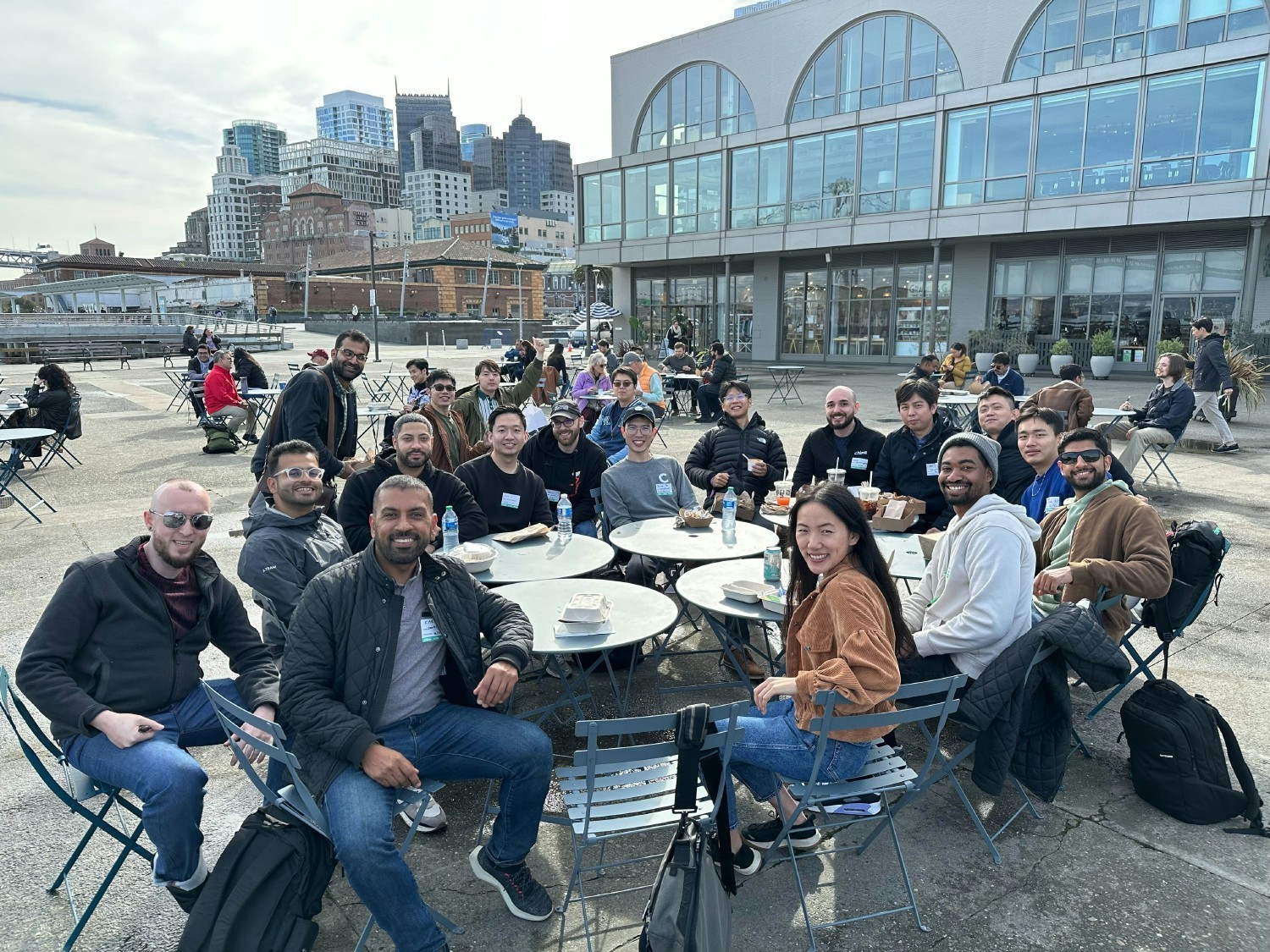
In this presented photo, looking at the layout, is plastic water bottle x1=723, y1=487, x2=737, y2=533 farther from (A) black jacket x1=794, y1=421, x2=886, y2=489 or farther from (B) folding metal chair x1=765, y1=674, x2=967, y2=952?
(B) folding metal chair x1=765, y1=674, x2=967, y2=952

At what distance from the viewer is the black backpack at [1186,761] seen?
2949mm

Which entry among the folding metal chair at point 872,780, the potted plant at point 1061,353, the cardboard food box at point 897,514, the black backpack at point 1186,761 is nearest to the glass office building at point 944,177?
the potted plant at point 1061,353

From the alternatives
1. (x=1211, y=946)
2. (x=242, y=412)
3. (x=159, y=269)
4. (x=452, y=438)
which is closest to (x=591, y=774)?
(x=1211, y=946)

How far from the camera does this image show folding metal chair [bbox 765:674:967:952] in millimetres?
2271

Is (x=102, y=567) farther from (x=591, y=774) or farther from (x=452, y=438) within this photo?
(x=452, y=438)

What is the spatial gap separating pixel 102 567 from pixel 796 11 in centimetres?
2937

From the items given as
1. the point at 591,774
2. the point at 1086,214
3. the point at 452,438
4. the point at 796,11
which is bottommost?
the point at 591,774

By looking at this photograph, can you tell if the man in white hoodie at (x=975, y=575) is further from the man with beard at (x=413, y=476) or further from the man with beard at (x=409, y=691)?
the man with beard at (x=413, y=476)

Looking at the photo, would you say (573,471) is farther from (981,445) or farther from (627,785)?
(627,785)

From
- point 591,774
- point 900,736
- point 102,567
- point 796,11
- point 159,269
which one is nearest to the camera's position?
point 591,774

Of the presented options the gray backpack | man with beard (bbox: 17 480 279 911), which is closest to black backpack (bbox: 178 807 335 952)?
man with beard (bbox: 17 480 279 911)

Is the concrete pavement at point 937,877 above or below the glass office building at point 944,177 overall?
below

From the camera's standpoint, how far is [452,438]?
6227 mm

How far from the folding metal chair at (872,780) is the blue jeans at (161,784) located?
1842 millimetres
